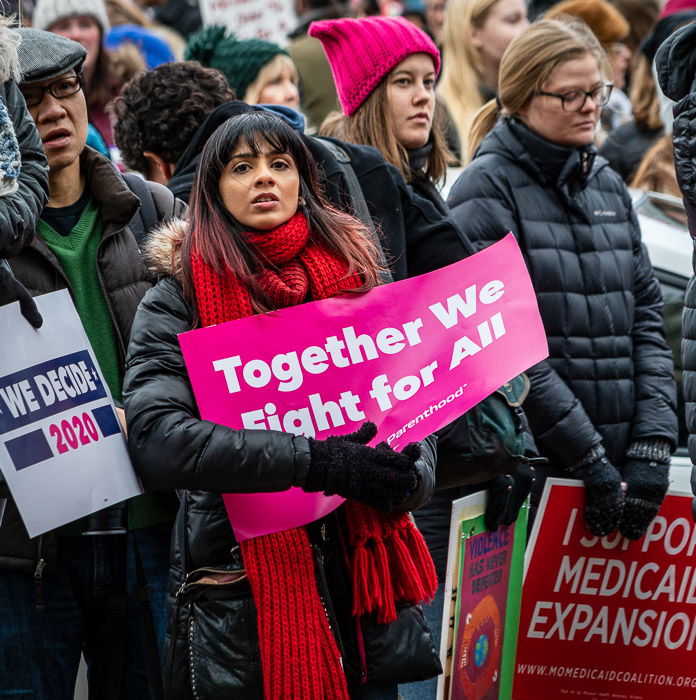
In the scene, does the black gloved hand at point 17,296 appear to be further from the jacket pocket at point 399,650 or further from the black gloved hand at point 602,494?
the black gloved hand at point 602,494

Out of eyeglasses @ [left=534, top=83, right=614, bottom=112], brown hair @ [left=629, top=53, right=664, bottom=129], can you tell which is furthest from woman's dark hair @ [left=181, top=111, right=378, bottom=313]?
brown hair @ [left=629, top=53, right=664, bottom=129]

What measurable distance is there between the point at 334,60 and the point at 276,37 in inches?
153

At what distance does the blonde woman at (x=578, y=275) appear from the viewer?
4.29 metres

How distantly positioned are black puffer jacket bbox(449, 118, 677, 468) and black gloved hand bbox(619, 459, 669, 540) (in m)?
0.10

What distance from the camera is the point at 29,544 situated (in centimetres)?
322

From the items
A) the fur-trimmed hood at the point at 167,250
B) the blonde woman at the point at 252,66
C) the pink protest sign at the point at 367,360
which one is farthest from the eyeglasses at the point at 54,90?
the blonde woman at the point at 252,66

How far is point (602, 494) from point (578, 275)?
713mm

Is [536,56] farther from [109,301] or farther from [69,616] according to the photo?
[69,616]

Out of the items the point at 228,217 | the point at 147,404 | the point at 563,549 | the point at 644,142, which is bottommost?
the point at 563,549

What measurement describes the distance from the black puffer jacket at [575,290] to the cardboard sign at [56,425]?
61.8 inches

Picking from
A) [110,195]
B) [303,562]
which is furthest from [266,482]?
[110,195]

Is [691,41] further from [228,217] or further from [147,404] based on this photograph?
[147,404]

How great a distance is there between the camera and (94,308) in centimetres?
337

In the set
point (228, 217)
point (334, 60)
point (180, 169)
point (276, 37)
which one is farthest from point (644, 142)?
point (228, 217)
